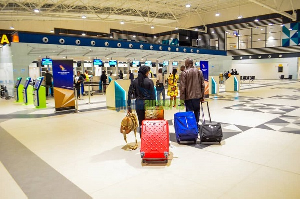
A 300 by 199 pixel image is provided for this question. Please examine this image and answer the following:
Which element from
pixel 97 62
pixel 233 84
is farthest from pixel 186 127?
pixel 97 62

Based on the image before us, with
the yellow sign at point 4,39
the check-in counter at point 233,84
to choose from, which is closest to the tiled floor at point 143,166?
the yellow sign at point 4,39

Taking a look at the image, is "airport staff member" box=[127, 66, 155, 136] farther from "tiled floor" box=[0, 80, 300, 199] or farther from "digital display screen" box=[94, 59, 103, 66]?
"digital display screen" box=[94, 59, 103, 66]

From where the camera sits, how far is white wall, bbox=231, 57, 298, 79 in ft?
95.7

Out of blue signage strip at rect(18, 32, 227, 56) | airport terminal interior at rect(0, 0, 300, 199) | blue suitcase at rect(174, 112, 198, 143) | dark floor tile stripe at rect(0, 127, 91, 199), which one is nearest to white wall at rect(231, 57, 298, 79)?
blue signage strip at rect(18, 32, 227, 56)

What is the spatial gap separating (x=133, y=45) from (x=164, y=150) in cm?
1489

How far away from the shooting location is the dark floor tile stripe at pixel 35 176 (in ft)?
8.81

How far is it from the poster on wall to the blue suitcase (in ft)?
17.6

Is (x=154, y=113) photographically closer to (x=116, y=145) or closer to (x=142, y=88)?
(x=142, y=88)

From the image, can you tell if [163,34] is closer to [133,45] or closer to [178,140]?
[133,45]

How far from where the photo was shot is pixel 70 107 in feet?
28.5

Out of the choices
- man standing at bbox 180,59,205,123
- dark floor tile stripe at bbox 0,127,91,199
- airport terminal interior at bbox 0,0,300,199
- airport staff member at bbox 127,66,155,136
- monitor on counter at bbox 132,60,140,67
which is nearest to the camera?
dark floor tile stripe at bbox 0,127,91,199

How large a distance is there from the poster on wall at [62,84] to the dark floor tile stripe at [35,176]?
13.3 feet

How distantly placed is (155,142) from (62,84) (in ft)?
19.1

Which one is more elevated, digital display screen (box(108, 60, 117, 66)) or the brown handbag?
digital display screen (box(108, 60, 117, 66))
